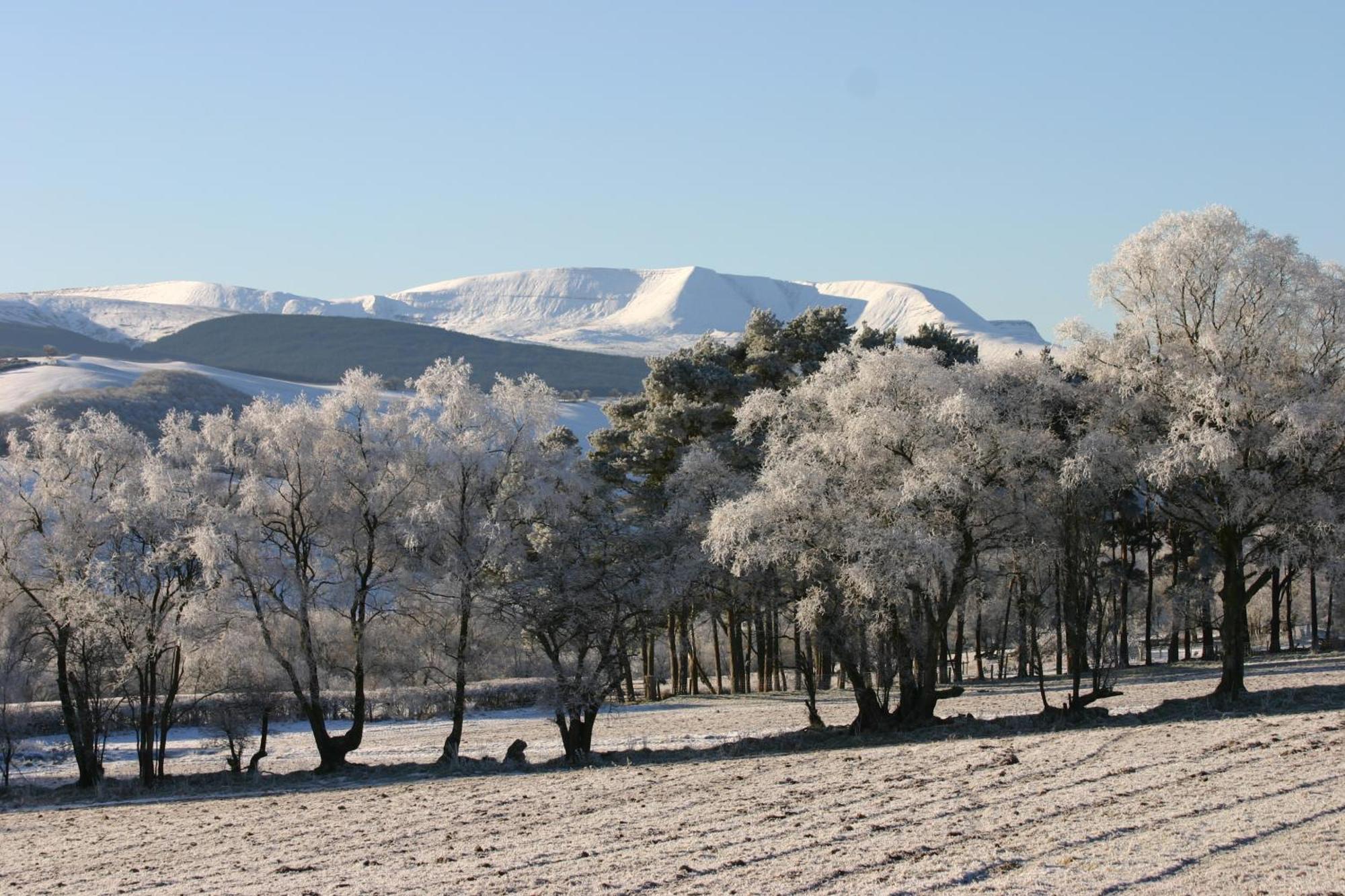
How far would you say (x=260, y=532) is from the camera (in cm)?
3297

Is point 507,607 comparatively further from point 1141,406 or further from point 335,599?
point 1141,406

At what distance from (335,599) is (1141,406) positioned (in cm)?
2052

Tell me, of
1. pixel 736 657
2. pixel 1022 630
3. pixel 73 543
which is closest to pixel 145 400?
pixel 736 657

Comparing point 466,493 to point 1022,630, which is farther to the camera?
point 1022,630

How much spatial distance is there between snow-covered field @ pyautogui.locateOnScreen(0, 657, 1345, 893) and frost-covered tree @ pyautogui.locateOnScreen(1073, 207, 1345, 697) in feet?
15.0

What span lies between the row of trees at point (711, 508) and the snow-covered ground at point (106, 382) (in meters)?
69.4

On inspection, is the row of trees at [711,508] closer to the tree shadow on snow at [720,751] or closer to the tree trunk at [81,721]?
the tree trunk at [81,721]

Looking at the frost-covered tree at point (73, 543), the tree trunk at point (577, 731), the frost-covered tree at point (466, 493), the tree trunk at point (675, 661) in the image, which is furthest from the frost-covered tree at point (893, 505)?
the tree trunk at point (675, 661)

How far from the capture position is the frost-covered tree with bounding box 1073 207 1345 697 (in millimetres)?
29266

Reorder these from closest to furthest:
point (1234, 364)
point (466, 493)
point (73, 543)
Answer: point (1234, 364), point (466, 493), point (73, 543)

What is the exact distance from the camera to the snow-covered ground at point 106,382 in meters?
125

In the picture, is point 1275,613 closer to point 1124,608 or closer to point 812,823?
point 1124,608

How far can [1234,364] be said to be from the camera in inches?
1182

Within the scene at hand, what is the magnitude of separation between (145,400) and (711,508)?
100394 mm
